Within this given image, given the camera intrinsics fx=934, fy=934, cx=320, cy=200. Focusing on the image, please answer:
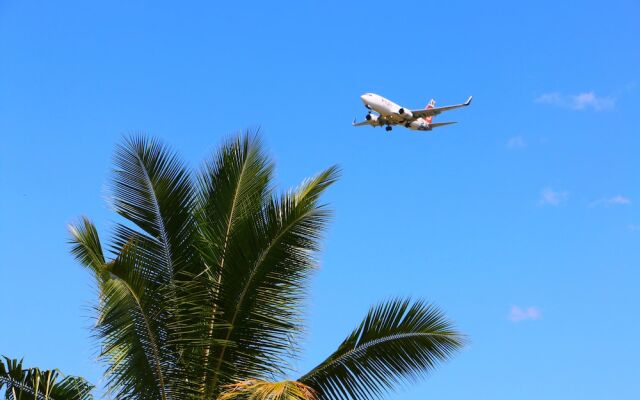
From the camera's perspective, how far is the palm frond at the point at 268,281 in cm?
1020

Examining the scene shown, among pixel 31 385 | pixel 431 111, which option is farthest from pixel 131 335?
pixel 431 111

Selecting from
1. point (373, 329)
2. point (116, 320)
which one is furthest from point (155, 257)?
point (373, 329)

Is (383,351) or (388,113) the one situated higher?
(388,113)

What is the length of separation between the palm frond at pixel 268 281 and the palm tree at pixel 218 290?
12 mm

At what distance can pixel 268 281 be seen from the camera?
34.0 feet

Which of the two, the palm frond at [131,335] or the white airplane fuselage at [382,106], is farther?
the white airplane fuselage at [382,106]

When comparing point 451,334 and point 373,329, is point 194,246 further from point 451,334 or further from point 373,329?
point 451,334

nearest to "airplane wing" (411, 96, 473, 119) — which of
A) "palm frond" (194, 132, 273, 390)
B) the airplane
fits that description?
the airplane

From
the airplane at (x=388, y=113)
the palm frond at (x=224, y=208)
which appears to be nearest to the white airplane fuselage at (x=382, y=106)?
the airplane at (x=388, y=113)

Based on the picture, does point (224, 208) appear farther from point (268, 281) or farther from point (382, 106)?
point (382, 106)

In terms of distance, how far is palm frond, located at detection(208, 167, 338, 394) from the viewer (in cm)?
1020

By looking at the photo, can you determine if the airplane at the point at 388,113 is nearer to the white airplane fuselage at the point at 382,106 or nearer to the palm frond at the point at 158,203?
the white airplane fuselage at the point at 382,106

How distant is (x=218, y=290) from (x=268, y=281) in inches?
22.1

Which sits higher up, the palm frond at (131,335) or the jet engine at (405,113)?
the jet engine at (405,113)
